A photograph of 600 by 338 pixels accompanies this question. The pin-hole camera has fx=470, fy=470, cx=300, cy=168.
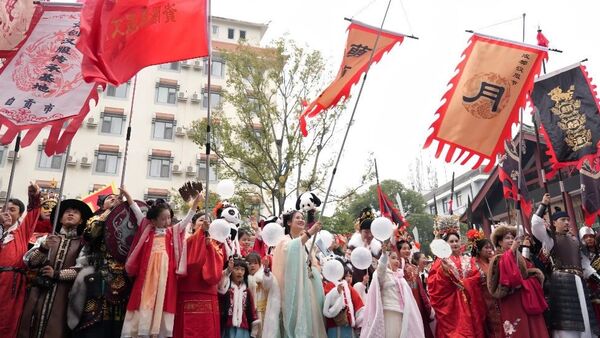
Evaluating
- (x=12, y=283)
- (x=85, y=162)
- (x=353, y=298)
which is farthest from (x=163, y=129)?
(x=353, y=298)

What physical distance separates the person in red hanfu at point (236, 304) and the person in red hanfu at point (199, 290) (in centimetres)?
39

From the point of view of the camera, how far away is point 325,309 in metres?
5.64

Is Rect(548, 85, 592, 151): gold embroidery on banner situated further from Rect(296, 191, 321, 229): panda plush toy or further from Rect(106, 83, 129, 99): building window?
Rect(106, 83, 129, 99): building window

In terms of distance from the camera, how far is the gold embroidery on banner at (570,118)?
696cm

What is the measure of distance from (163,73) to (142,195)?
8.18 metres

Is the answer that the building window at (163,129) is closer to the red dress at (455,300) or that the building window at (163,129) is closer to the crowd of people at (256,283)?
the crowd of people at (256,283)

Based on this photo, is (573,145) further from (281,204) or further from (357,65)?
(281,204)

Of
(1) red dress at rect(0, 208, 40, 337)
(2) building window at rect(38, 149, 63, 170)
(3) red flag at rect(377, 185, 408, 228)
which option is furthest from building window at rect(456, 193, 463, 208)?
(1) red dress at rect(0, 208, 40, 337)

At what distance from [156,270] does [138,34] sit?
8.66ft

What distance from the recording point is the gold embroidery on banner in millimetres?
6961

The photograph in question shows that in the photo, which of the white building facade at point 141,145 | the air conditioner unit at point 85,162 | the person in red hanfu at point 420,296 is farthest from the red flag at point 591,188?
the air conditioner unit at point 85,162

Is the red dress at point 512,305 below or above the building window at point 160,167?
below

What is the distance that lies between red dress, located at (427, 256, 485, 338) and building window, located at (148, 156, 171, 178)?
77.7ft

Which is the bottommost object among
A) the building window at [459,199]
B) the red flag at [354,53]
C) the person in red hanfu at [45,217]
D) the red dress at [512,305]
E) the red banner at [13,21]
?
the red dress at [512,305]
